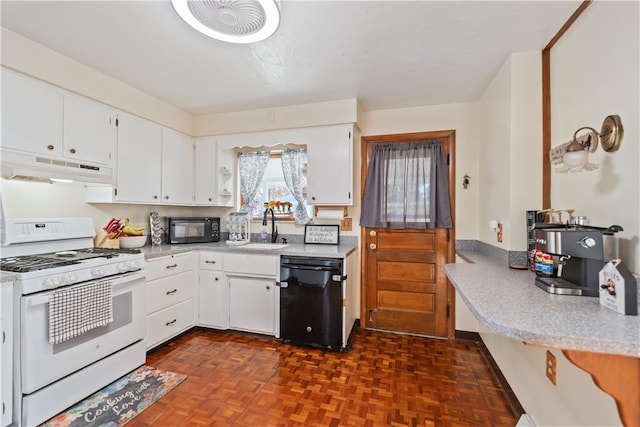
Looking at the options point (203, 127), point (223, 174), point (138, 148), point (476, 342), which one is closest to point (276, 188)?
point (223, 174)

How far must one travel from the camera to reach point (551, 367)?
140 cm

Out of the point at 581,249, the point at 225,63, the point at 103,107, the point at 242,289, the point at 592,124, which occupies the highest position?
the point at 225,63

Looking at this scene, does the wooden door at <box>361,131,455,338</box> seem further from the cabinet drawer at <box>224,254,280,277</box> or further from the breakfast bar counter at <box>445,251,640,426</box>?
the breakfast bar counter at <box>445,251,640,426</box>

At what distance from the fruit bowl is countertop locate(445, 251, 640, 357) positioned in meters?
2.70

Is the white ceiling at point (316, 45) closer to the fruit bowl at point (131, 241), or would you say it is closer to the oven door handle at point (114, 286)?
the fruit bowl at point (131, 241)

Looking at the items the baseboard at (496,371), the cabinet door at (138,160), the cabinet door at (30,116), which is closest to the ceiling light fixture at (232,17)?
the cabinet door at (30,116)

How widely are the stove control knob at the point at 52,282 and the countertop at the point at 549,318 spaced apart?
2245mm

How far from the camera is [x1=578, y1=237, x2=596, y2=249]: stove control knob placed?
1.16m

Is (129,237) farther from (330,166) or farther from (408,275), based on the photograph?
(408,275)

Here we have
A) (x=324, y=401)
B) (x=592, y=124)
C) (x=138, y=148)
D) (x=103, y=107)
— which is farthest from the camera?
(x=138, y=148)

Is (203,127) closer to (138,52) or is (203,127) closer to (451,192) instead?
(138,52)

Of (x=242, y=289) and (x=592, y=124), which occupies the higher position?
(x=592, y=124)

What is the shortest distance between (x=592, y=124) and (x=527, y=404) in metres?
1.60

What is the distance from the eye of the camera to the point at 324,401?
5.97 feet
